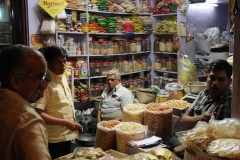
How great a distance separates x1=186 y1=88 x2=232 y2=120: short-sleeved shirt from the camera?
7.47 ft

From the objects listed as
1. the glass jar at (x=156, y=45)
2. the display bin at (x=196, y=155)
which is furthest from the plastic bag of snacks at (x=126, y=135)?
the glass jar at (x=156, y=45)

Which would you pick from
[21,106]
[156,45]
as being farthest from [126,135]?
[156,45]

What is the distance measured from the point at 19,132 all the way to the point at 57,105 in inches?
60.9

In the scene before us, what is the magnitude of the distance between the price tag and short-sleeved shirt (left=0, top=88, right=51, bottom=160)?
3611 millimetres

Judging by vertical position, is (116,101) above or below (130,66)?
below

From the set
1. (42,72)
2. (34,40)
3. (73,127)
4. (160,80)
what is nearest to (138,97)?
(160,80)

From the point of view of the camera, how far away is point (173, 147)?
224cm

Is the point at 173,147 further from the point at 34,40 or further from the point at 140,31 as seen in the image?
the point at 140,31

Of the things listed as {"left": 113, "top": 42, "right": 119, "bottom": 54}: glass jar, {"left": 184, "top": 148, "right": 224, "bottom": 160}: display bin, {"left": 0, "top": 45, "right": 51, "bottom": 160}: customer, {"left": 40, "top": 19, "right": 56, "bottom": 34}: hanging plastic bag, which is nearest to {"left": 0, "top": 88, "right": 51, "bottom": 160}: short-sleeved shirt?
{"left": 0, "top": 45, "right": 51, "bottom": 160}: customer

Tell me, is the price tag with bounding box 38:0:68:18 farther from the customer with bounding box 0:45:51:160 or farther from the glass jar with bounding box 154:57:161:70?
the customer with bounding box 0:45:51:160

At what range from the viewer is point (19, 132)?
39.4 inches

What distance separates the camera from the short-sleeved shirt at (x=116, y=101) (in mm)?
3988

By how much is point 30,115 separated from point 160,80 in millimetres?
5545

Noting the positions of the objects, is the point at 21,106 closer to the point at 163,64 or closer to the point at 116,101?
the point at 116,101
